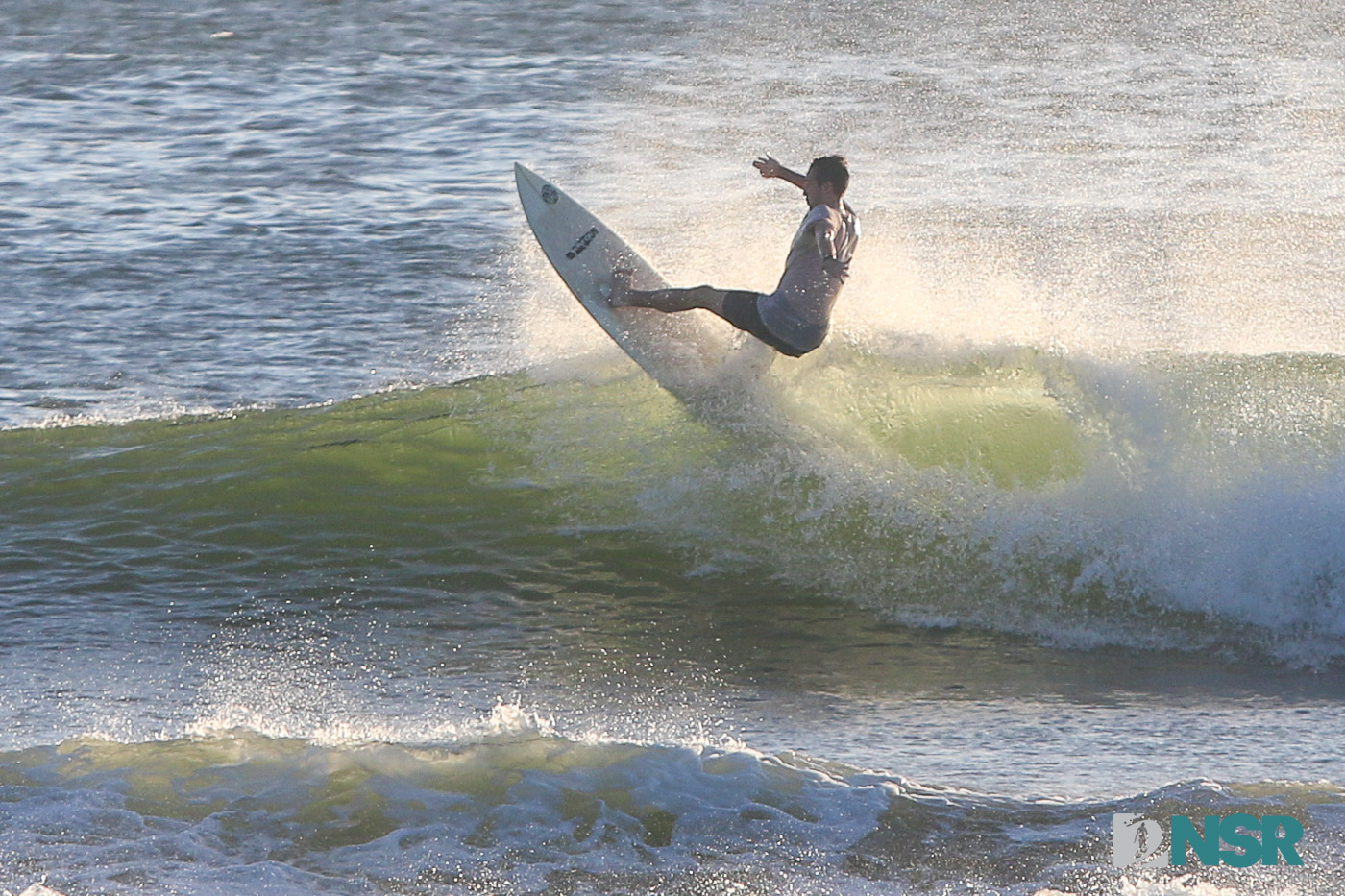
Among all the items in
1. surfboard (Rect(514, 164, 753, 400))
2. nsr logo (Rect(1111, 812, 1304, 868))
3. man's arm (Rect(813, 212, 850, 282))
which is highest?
man's arm (Rect(813, 212, 850, 282))

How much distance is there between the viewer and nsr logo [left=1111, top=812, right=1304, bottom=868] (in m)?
5.50

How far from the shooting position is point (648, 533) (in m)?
9.31

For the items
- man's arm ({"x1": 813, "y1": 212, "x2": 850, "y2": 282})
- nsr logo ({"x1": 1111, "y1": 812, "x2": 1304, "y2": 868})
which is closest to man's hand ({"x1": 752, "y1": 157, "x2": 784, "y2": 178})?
man's arm ({"x1": 813, "y1": 212, "x2": 850, "y2": 282})

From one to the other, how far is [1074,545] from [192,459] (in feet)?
19.3

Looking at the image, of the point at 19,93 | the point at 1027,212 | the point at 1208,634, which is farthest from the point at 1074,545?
the point at 19,93

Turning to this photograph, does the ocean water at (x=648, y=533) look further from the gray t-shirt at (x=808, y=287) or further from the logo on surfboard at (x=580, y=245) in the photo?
the logo on surfboard at (x=580, y=245)

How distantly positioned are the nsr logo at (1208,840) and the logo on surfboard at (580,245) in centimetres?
556

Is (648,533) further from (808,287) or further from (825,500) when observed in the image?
(808,287)

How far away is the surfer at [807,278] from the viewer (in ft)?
28.6

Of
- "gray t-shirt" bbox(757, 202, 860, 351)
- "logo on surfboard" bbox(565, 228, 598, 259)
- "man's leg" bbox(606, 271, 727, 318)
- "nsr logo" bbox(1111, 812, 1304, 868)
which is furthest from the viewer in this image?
"logo on surfboard" bbox(565, 228, 598, 259)

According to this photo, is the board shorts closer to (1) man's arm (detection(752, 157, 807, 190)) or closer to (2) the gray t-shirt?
(2) the gray t-shirt

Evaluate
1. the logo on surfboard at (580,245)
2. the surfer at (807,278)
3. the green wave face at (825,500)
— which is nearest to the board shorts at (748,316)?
the surfer at (807,278)

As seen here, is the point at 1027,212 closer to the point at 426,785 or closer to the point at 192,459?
the point at 192,459

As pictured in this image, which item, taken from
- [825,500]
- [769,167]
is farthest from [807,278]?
[825,500]
